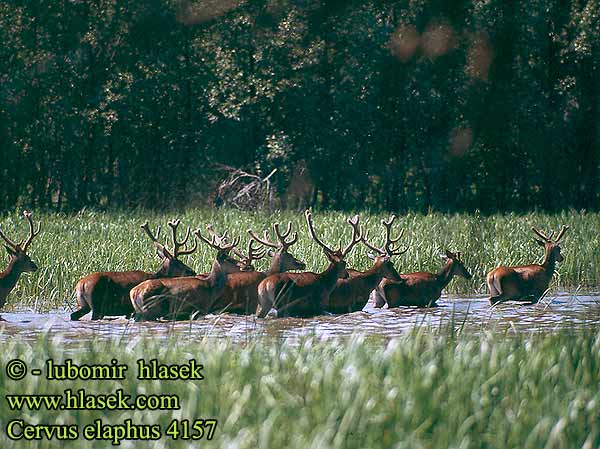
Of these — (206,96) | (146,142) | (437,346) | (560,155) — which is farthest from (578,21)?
(437,346)

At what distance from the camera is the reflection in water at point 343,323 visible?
30.1ft

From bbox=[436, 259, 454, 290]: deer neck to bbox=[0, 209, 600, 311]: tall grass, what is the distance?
0.97 m

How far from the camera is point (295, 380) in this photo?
6.21 meters

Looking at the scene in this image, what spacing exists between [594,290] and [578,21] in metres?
20.7

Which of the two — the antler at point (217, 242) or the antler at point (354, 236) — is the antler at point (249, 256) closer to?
the antler at point (217, 242)

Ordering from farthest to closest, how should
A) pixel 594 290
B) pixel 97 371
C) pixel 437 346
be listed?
1. pixel 594 290
2. pixel 437 346
3. pixel 97 371

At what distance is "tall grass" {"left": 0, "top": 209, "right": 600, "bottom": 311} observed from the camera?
1249 centimetres

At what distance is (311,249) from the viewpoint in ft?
47.4

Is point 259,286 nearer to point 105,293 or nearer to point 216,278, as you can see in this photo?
point 216,278

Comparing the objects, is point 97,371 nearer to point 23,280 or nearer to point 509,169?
point 23,280

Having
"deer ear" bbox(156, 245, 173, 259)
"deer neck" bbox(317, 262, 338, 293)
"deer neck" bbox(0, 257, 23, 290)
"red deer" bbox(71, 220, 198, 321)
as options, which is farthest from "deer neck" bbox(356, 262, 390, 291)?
"deer neck" bbox(0, 257, 23, 290)

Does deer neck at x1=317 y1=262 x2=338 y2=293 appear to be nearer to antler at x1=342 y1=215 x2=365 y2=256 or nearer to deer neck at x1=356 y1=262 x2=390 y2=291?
antler at x1=342 y1=215 x2=365 y2=256

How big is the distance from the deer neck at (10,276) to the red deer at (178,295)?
162cm
